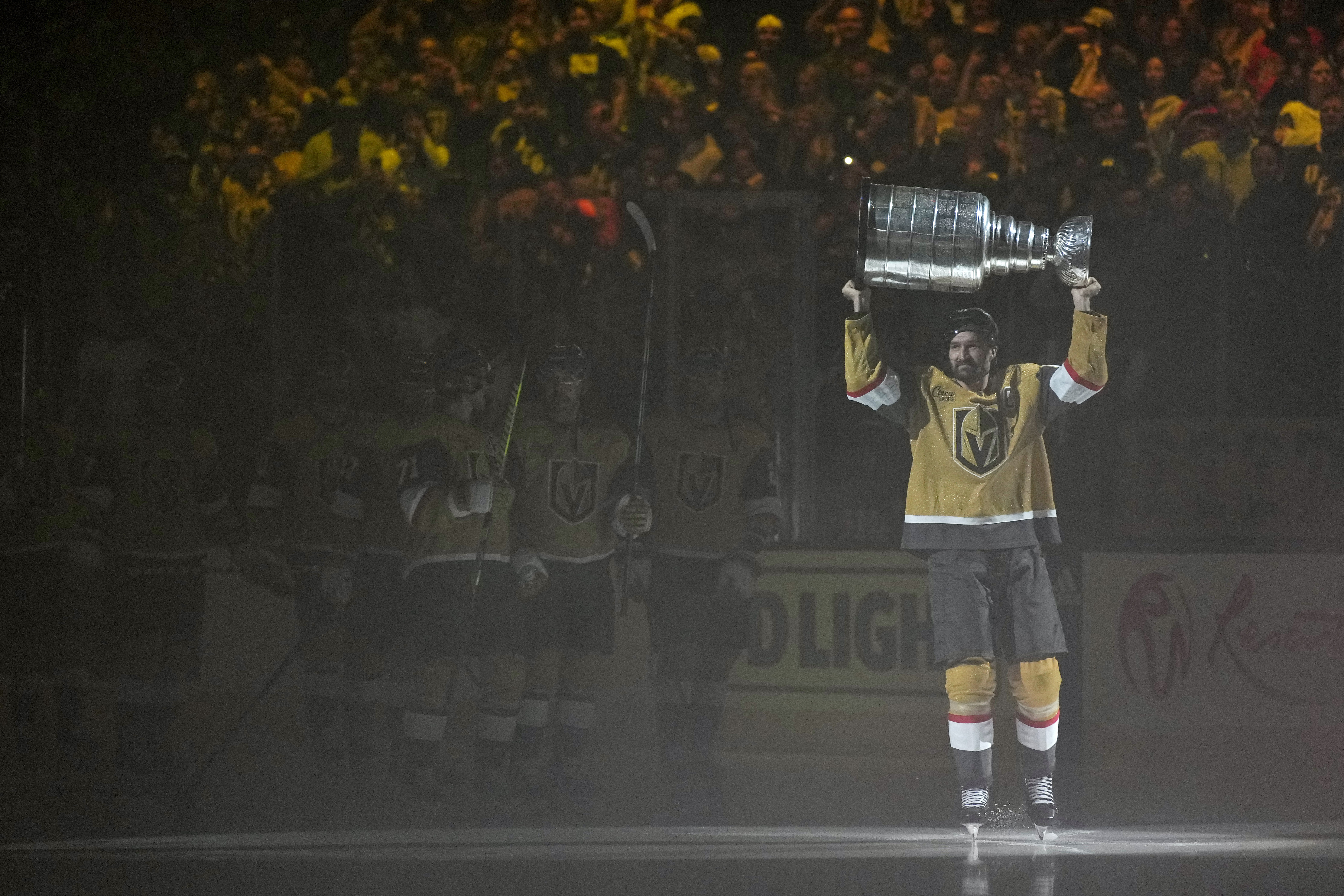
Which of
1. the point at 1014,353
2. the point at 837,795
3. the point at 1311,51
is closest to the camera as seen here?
the point at 837,795

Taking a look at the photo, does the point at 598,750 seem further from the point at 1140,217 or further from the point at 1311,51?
the point at 1311,51

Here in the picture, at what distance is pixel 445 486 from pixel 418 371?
636 millimetres

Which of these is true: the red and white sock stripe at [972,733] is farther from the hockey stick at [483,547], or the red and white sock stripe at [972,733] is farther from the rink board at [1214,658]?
the hockey stick at [483,547]

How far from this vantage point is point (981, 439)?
5.55 metres

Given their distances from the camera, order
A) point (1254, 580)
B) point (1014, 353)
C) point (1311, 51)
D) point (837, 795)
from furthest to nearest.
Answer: point (1311, 51)
point (1014, 353)
point (1254, 580)
point (837, 795)

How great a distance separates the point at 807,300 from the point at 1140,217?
156 cm

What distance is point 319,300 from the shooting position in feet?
27.3

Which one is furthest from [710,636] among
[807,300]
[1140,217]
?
[1140,217]

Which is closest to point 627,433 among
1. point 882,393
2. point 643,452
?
point 643,452

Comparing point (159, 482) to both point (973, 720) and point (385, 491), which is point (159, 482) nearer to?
point (385, 491)

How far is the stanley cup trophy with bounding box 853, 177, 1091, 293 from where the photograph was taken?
554 cm

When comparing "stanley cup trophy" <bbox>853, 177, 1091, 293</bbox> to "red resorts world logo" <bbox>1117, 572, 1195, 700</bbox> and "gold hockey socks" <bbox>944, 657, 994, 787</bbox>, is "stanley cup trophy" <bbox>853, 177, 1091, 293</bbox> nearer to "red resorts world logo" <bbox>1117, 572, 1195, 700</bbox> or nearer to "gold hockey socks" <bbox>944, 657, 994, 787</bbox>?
"gold hockey socks" <bbox>944, 657, 994, 787</bbox>

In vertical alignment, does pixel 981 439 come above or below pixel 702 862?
above

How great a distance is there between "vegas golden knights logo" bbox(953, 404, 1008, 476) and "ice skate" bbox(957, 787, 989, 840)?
1.01 m
